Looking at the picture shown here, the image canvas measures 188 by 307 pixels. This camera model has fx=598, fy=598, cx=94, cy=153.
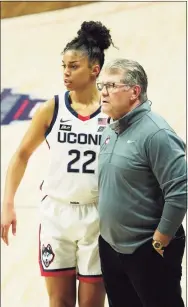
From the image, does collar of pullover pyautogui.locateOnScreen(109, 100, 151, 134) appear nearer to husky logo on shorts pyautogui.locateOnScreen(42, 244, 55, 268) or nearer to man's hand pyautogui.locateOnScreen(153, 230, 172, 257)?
man's hand pyautogui.locateOnScreen(153, 230, 172, 257)

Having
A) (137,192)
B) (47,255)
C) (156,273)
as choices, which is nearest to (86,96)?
(137,192)

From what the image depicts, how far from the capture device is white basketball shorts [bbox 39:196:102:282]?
2.60 m

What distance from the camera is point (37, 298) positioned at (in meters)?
3.60

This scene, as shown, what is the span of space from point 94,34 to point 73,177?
0.63 m

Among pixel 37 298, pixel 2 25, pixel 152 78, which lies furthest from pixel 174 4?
pixel 37 298

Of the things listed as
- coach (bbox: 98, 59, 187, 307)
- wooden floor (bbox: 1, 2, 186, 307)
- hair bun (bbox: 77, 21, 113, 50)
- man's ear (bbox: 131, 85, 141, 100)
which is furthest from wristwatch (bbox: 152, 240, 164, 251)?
wooden floor (bbox: 1, 2, 186, 307)

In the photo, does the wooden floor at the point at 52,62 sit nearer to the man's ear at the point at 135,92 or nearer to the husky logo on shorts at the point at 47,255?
the husky logo on shorts at the point at 47,255

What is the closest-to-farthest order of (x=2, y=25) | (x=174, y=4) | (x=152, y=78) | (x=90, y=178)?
(x=90, y=178)
(x=152, y=78)
(x=174, y=4)
(x=2, y=25)

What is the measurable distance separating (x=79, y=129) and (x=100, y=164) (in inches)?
→ 12.5

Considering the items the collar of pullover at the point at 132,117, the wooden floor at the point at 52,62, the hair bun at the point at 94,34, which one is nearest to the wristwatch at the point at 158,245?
the collar of pullover at the point at 132,117

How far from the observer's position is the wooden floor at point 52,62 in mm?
4410

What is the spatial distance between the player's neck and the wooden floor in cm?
164

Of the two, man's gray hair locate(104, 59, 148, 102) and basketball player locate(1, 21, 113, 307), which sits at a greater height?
man's gray hair locate(104, 59, 148, 102)

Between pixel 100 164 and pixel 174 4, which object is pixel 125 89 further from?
pixel 174 4
